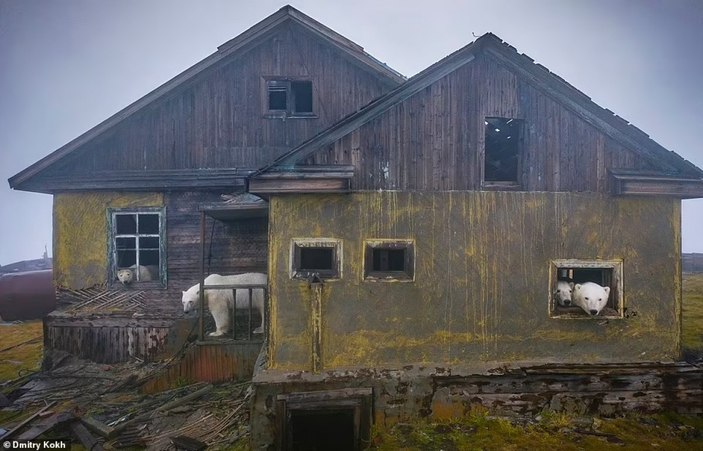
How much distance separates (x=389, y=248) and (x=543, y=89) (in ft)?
12.9

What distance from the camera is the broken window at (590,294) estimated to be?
19.1 feet

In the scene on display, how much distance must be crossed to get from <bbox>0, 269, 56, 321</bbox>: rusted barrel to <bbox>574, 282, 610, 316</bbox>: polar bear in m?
19.4

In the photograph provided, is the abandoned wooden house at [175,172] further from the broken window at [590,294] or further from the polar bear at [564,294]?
the polar bear at [564,294]

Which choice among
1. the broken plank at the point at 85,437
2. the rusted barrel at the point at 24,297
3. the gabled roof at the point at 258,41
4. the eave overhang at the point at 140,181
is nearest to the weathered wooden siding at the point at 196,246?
the eave overhang at the point at 140,181

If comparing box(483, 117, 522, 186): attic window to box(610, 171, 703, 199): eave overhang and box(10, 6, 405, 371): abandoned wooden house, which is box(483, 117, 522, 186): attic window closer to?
box(610, 171, 703, 199): eave overhang

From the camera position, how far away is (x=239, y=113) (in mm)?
9805

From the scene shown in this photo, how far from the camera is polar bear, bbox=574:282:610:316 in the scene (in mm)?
5770

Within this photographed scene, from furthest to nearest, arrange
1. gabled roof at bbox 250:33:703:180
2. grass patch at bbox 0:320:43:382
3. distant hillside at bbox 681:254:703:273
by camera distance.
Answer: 1. distant hillside at bbox 681:254:703:273
2. grass patch at bbox 0:320:43:382
3. gabled roof at bbox 250:33:703:180

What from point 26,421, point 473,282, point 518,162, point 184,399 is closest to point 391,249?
point 473,282

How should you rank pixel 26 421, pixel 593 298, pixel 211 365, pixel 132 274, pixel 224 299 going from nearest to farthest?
pixel 593 298
pixel 26 421
pixel 211 365
pixel 224 299
pixel 132 274

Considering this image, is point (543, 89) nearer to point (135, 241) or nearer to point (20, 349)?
point (135, 241)

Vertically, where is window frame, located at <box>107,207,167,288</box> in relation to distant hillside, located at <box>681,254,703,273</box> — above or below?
above

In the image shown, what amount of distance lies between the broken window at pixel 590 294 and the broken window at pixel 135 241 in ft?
31.4

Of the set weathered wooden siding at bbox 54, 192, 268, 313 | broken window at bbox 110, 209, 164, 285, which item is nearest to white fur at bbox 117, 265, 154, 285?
broken window at bbox 110, 209, 164, 285
